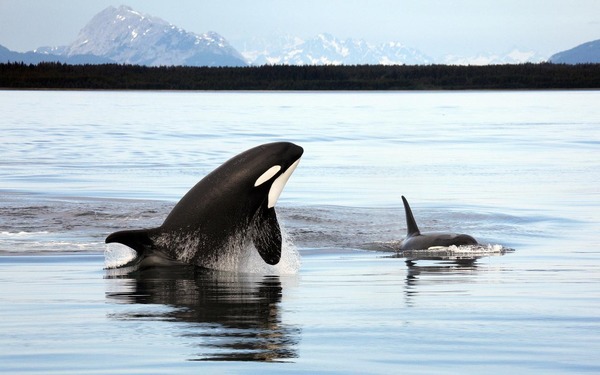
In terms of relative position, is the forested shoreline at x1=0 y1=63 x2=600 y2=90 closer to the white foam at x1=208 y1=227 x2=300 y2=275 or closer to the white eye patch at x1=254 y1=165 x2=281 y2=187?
the white foam at x1=208 y1=227 x2=300 y2=275

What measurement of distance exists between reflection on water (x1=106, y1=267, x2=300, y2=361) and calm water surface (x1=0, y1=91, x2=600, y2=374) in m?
0.02

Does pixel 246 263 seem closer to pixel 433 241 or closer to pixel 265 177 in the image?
pixel 265 177

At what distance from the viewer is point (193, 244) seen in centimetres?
1012

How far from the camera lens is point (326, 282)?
32.1 feet

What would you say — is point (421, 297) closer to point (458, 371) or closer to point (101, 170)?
point (458, 371)

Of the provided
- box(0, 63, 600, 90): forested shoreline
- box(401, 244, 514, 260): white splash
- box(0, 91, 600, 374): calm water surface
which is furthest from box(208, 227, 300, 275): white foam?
box(0, 63, 600, 90): forested shoreline

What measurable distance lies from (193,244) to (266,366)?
4.28 meters

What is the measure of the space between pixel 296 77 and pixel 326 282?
126 meters

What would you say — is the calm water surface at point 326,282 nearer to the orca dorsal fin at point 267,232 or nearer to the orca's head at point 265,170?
the orca dorsal fin at point 267,232

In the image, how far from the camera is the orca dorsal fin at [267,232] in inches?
396

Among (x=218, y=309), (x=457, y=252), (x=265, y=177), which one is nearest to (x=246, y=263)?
(x=265, y=177)

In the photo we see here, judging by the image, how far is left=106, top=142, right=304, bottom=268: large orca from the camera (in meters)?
9.98

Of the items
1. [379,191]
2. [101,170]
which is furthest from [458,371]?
[101,170]

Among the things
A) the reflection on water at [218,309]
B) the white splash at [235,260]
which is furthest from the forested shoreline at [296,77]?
the reflection on water at [218,309]
